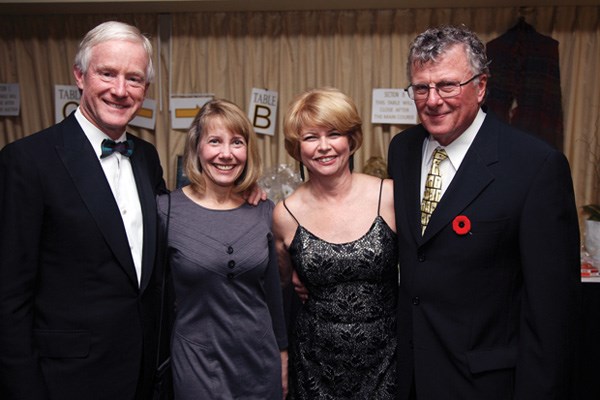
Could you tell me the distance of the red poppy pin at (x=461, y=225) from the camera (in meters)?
1.49

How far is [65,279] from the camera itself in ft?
4.87

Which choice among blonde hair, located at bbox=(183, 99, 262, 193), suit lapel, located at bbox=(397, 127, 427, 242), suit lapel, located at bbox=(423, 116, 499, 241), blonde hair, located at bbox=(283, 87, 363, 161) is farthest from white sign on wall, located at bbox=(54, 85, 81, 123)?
suit lapel, located at bbox=(423, 116, 499, 241)

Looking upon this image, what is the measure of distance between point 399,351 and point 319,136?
0.78 meters

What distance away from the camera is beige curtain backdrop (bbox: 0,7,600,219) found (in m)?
2.98

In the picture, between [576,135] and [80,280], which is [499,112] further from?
[80,280]

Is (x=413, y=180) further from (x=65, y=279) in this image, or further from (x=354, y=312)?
(x=65, y=279)

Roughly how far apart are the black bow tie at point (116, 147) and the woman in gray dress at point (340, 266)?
563 mm

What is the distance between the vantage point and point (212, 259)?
1.76 metres

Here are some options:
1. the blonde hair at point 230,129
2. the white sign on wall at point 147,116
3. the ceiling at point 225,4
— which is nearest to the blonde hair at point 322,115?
the blonde hair at point 230,129

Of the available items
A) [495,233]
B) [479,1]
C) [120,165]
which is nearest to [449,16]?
[479,1]

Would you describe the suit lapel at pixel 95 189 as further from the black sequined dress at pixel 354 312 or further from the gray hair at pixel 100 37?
the black sequined dress at pixel 354 312

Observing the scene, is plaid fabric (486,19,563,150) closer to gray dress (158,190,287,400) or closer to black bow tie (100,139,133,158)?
gray dress (158,190,287,400)

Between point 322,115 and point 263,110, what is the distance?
1374mm

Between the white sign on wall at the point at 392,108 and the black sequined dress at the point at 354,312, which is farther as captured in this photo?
the white sign on wall at the point at 392,108
